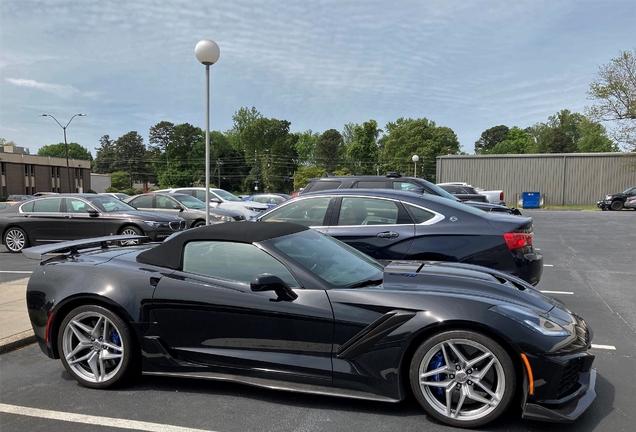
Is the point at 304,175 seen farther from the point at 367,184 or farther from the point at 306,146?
the point at 367,184

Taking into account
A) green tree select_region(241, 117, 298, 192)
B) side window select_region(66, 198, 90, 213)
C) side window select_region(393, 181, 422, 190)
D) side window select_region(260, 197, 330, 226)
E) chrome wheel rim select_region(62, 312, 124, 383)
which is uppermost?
green tree select_region(241, 117, 298, 192)

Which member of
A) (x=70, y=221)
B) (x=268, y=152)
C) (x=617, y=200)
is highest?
(x=268, y=152)

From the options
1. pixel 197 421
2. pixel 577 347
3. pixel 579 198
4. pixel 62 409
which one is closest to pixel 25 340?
pixel 62 409

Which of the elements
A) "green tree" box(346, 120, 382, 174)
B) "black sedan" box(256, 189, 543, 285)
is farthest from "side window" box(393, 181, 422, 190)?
"green tree" box(346, 120, 382, 174)

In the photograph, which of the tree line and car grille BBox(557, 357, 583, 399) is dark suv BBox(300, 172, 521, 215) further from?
the tree line

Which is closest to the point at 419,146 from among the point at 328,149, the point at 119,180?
the point at 328,149

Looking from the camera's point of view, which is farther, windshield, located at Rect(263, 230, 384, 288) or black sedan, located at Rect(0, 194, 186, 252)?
black sedan, located at Rect(0, 194, 186, 252)

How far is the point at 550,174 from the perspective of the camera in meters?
40.9

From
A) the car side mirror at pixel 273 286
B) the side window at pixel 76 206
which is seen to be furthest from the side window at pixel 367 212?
the side window at pixel 76 206

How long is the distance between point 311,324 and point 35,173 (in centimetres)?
6791

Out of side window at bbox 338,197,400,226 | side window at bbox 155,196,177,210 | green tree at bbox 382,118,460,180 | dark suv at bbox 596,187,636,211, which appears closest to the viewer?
side window at bbox 338,197,400,226

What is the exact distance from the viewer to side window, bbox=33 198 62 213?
11.6m

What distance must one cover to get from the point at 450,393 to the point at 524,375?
472 millimetres

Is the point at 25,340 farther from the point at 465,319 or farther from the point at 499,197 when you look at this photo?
the point at 499,197
